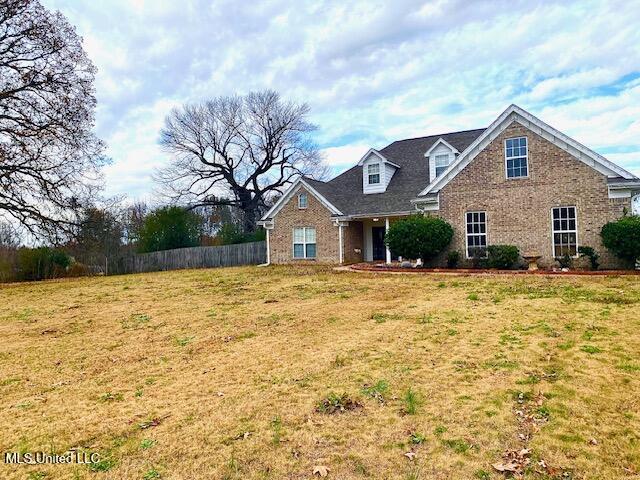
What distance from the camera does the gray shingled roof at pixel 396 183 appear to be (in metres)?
22.6

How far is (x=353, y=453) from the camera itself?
3436 mm

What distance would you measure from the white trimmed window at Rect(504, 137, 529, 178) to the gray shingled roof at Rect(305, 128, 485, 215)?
17.6 feet

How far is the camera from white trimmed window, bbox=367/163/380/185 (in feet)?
79.2

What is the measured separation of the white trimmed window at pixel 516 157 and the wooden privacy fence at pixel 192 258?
53.4ft

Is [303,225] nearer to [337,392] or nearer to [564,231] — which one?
[564,231]

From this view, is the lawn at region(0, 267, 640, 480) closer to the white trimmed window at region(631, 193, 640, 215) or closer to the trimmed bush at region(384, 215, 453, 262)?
the white trimmed window at region(631, 193, 640, 215)

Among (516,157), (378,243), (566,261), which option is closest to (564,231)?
(566,261)

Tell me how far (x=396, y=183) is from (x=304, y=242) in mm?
6350

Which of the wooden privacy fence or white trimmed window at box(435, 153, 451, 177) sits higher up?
white trimmed window at box(435, 153, 451, 177)

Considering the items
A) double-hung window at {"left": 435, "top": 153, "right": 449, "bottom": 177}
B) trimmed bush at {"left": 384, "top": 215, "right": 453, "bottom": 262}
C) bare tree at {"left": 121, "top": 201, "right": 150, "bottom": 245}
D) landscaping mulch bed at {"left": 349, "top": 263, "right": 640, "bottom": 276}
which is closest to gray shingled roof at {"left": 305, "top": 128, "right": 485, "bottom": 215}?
double-hung window at {"left": 435, "top": 153, "right": 449, "bottom": 177}

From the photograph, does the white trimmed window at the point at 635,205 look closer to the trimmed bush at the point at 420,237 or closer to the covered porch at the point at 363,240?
the trimmed bush at the point at 420,237

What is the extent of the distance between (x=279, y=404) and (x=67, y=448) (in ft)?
6.40

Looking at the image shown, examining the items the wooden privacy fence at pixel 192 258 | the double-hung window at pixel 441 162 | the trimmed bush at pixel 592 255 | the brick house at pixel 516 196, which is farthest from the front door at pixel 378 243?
the trimmed bush at pixel 592 255

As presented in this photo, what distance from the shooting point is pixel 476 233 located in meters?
17.8
